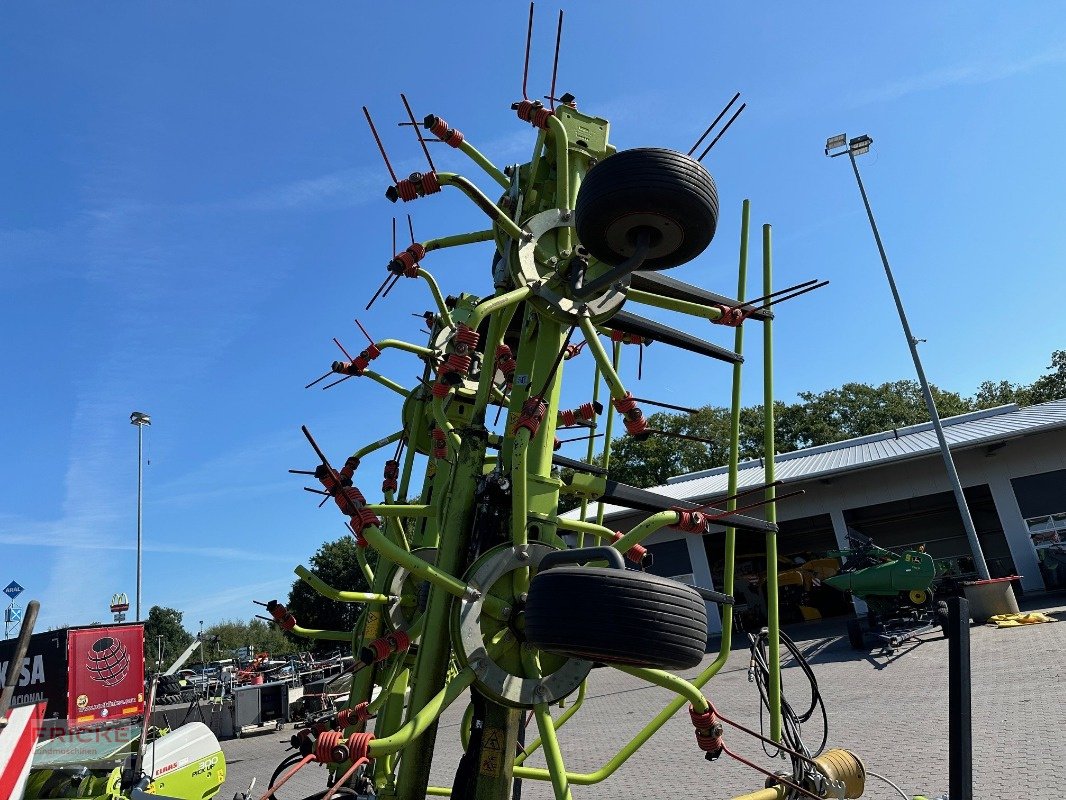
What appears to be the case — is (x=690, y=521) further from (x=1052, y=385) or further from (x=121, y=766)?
(x=1052, y=385)

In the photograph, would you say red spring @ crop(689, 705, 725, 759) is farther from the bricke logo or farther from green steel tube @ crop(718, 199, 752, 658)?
the bricke logo

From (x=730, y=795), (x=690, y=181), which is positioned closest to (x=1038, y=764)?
(x=730, y=795)

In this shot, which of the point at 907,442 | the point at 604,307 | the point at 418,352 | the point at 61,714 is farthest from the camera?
the point at 907,442

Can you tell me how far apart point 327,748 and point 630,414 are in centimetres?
219

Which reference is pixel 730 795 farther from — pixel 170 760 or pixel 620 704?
pixel 620 704

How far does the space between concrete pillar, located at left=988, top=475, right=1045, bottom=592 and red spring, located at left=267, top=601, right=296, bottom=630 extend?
76.4ft

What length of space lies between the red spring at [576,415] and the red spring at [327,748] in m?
3.34

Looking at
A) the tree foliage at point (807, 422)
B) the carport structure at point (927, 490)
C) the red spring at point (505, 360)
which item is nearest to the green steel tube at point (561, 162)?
the red spring at point (505, 360)

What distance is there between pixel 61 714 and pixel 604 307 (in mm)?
9222

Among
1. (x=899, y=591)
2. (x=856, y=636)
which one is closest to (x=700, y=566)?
(x=899, y=591)

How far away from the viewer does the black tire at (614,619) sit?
2.72 meters

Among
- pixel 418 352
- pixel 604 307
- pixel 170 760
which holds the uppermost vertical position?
pixel 418 352

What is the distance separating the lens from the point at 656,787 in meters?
7.57

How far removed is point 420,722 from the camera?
3.41m
